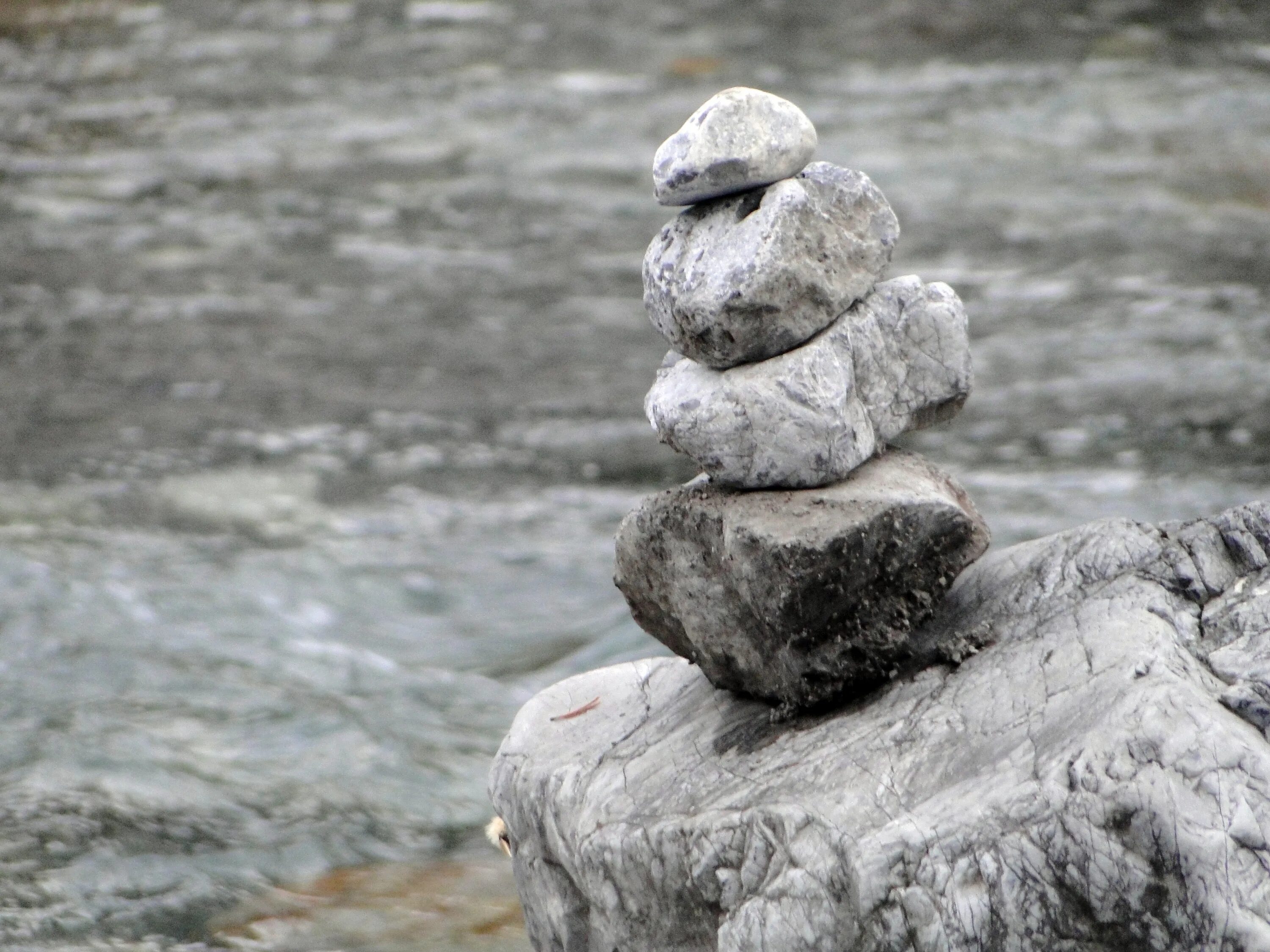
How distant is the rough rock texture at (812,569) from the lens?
3.50 meters

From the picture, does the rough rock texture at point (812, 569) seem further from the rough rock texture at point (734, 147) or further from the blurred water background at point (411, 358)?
the blurred water background at point (411, 358)

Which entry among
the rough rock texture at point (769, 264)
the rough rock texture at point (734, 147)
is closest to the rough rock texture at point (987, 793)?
the rough rock texture at point (769, 264)

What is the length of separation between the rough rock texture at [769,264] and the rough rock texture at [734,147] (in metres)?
0.06

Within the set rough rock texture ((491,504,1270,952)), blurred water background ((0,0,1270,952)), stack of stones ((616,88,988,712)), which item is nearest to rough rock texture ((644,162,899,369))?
stack of stones ((616,88,988,712))

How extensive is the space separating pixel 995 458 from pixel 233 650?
459 cm

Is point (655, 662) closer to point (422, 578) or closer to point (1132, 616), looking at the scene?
point (1132, 616)

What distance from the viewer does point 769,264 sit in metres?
3.51

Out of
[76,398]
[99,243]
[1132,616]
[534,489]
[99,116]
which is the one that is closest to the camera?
[1132,616]

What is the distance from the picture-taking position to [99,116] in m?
16.5

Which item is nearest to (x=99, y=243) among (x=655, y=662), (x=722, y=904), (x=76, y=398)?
(x=76, y=398)

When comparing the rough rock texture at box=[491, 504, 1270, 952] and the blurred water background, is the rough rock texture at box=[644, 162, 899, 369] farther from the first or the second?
the blurred water background

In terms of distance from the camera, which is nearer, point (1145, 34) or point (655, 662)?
point (655, 662)

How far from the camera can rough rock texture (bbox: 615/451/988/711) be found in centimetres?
350

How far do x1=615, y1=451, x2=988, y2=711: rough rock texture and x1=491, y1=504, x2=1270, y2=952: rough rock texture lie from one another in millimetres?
117
